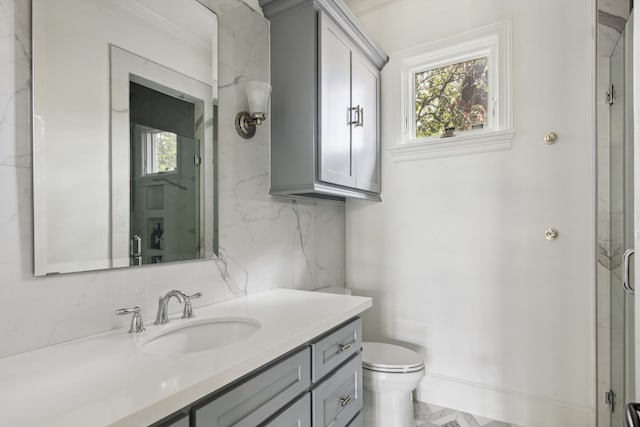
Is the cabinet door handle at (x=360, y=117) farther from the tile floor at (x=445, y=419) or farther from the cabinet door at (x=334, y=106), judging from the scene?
the tile floor at (x=445, y=419)

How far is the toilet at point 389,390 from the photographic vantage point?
72.4 inches

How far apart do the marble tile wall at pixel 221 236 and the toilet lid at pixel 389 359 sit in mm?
531

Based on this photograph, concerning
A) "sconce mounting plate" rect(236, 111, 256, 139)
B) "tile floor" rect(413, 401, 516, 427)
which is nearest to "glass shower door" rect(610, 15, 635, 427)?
"tile floor" rect(413, 401, 516, 427)

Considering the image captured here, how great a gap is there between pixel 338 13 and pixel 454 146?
1.06 metres

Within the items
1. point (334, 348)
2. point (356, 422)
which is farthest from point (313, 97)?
point (356, 422)

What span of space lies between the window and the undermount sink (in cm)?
58

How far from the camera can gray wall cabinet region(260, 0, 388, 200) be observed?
1784mm

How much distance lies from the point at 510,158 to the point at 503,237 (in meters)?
0.48

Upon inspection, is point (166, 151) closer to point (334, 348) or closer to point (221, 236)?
point (221, 236)

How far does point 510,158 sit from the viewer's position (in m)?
2.09

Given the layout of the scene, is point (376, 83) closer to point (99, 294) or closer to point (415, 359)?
point (415, 359)

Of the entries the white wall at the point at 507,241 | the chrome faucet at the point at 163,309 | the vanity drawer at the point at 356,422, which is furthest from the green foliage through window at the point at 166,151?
the white wall at the point at 507,241

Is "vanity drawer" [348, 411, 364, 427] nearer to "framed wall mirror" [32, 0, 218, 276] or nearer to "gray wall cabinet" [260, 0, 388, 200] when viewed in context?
"framed wall mirror" [32, 0, 218, 276]

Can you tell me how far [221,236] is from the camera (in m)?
Result: 1.60
